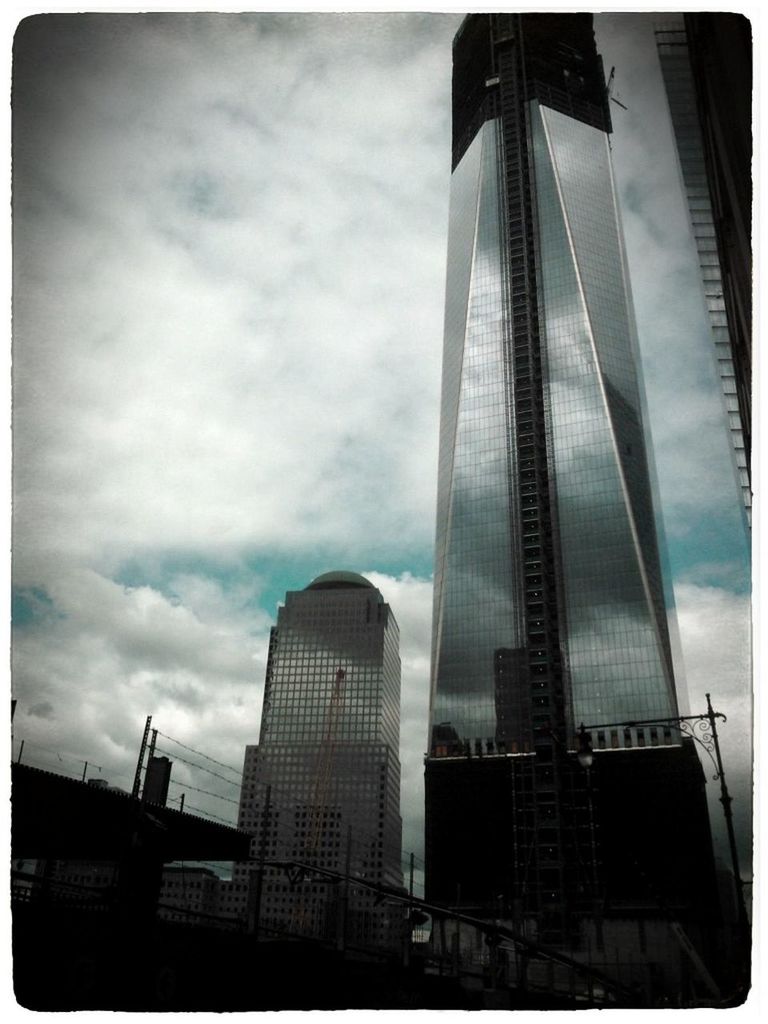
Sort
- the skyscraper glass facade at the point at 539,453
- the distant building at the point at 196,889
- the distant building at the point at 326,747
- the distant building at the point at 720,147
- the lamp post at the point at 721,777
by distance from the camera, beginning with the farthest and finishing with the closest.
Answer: the distant building at the point at 326,747
the skyscraper glass facade at the point at 539,453
the distant building at the point at 196,889
the distant building at the point at 720,147
the lamp post at the point at 721,777

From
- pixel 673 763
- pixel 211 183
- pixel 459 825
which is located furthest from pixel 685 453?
pixel 459 825

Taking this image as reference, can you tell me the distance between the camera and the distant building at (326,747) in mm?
82000

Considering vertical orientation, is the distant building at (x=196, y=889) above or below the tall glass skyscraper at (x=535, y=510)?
below

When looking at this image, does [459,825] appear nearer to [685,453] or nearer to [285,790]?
[285,790]

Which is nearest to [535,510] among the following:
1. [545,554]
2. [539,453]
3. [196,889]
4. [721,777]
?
[545,554]

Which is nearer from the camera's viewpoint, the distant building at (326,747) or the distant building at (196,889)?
the distant building at (196,889)

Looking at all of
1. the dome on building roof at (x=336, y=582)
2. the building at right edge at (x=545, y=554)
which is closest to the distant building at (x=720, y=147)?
the building at right edge at (x=545, y=554)

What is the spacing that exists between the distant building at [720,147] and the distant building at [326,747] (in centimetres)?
6463

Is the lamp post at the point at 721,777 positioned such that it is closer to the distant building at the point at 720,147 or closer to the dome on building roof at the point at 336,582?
the distant building at the point at 720,147

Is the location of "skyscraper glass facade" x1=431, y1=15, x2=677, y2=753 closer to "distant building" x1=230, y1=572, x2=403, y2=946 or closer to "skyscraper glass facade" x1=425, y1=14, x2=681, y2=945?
"skyscraper glass facade" x1=425, y1=14, x2=681, y2=945

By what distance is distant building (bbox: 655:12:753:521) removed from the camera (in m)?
9.67

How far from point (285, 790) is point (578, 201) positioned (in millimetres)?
67865

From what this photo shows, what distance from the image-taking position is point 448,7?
33.3ft

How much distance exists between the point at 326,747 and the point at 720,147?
286ft
